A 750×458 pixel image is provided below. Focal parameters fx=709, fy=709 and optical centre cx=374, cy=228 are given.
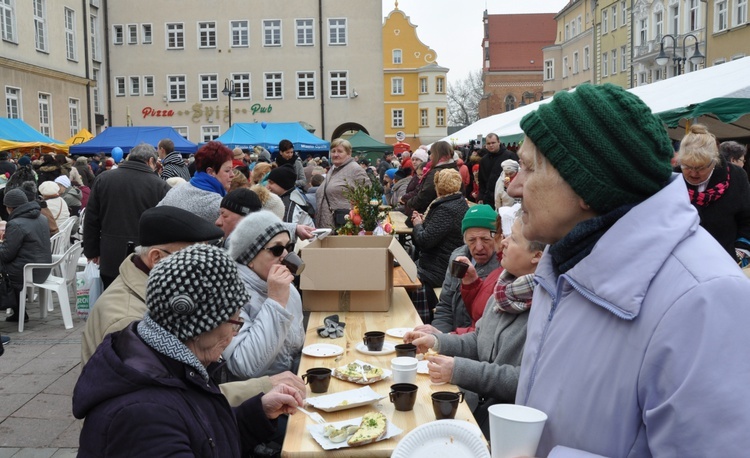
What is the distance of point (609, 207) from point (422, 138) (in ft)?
182

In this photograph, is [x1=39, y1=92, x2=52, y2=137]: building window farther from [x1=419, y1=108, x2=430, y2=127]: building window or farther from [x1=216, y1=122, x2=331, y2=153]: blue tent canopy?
[x1=419, y1=108, x2=430, y2=127]: building window

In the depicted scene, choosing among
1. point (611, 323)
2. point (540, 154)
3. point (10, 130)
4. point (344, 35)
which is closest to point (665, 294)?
point (611, 323)

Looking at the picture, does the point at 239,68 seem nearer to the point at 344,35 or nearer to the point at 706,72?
the point at 344,35

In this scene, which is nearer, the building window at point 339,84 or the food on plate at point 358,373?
the food on plate at point 358,373

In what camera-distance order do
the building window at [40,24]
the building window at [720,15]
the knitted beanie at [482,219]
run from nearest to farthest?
the knitted beanie at [482,219] < the building window at [40,24] < the building window at [720,15]

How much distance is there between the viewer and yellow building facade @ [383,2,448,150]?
5662cm

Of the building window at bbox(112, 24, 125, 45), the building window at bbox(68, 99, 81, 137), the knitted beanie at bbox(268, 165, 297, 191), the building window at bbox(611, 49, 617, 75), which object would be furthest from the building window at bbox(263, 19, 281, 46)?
the knitted beanie at bbox(268, 165, 297, 191)

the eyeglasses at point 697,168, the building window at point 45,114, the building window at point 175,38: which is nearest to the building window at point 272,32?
the building window at point 175,38

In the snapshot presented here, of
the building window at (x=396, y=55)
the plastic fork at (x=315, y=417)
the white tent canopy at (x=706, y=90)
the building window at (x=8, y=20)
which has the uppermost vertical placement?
the building window at (x=396, y=55)

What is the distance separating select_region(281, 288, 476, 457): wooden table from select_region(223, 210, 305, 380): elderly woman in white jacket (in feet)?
0.57

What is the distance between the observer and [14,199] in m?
8.02

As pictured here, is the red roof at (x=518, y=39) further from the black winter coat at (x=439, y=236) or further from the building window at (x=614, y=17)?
the black winter coat at (x=439, y=236)

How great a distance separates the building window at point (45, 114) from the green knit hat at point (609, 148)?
3014 centimetres

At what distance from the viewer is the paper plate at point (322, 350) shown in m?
3.61
